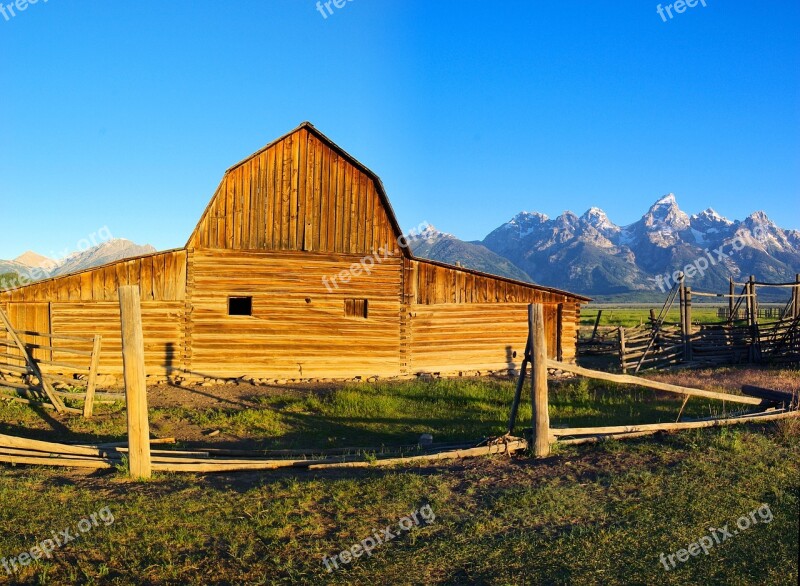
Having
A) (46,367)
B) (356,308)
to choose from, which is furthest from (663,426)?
(46,367)

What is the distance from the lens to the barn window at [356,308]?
19203 millimetres

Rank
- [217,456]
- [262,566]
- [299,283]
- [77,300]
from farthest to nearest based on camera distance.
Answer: [299,283] → [77,300] → [217,456] → [262,566]

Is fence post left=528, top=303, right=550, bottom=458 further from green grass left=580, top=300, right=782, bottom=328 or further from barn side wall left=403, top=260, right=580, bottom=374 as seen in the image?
green grass left=580, top=300, right=782, bottom=328

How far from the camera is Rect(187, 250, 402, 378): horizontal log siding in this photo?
18203 millimetres

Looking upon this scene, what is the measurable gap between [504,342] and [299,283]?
7.56 metres

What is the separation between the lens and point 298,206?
18.7m

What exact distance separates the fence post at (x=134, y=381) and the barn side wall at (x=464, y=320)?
12.0 metres

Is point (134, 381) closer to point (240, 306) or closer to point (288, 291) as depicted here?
point (288, 291)

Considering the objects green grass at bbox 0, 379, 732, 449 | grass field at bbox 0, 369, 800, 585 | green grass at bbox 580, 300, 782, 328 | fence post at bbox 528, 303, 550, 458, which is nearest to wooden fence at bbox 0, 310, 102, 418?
green grass at bbox 0, 379, 732, 449

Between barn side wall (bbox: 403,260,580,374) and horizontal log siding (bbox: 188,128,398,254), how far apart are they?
75.6 inches

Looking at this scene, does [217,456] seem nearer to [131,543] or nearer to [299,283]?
[131,543]

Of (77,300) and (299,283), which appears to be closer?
(77,300)

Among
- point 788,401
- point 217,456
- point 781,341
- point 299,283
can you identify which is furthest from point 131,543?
point 781,341

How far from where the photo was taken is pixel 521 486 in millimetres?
7211
